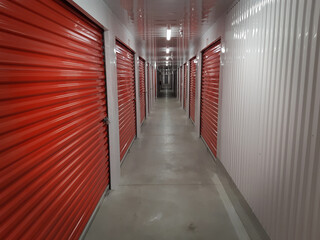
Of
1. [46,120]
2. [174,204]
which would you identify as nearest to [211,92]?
[174,204]

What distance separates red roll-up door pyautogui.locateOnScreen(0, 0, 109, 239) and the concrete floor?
418 millimetres

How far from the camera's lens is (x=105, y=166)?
3492 millimetres

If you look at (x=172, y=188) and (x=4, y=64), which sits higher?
(x=4, y=64)

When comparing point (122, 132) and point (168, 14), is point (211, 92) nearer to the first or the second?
point (168, 14)

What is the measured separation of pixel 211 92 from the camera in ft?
17.6

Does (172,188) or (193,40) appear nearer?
(172,188)

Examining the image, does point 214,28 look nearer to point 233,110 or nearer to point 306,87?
point 233,110

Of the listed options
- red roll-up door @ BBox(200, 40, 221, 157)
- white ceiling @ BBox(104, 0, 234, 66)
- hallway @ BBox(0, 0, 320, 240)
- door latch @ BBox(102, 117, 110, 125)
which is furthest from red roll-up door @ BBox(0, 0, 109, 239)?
red roll-up door @ BBox(200, 40, 221, 157)

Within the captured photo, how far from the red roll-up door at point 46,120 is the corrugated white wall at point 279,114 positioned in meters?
1.94

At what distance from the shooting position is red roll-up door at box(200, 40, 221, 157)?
4.79m

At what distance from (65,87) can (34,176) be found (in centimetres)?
88

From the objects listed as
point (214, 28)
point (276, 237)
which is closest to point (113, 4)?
point (214, 28)

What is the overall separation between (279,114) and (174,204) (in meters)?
1.93

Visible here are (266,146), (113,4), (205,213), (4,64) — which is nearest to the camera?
(4,64)
